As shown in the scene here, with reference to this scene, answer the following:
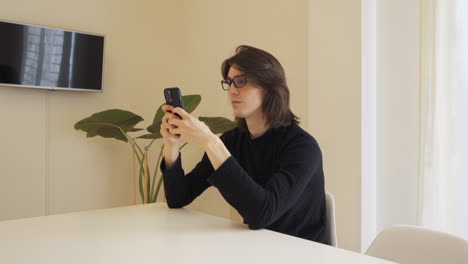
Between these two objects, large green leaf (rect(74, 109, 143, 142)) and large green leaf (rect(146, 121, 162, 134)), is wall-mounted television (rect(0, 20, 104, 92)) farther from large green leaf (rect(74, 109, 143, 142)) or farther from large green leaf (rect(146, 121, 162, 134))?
large green leaf (rect(146, 121, 162, 134))

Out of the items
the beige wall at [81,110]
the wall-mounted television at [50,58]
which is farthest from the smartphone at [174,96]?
the beige wall at [81,110]

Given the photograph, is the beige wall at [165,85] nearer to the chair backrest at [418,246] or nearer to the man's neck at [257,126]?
the man's neck at [257,126]

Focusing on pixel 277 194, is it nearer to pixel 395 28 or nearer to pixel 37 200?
pixel 395 28

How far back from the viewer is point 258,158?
1596 mm

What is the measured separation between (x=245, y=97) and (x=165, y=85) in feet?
7.57

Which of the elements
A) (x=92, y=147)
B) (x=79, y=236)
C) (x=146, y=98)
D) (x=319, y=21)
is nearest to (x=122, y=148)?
(x=92, y=147)

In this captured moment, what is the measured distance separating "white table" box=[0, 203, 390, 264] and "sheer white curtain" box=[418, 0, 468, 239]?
4.51ft

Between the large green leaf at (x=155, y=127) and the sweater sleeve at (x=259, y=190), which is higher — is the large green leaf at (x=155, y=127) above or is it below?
above

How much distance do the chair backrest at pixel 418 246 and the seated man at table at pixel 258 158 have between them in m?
0.24

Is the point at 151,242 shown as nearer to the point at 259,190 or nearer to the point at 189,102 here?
the point at 259,190

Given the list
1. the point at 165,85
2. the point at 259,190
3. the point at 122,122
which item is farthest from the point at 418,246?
the point at 165,85

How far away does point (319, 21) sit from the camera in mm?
2686

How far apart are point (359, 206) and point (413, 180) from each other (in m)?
0.33

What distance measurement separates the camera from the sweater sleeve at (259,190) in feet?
3.93
